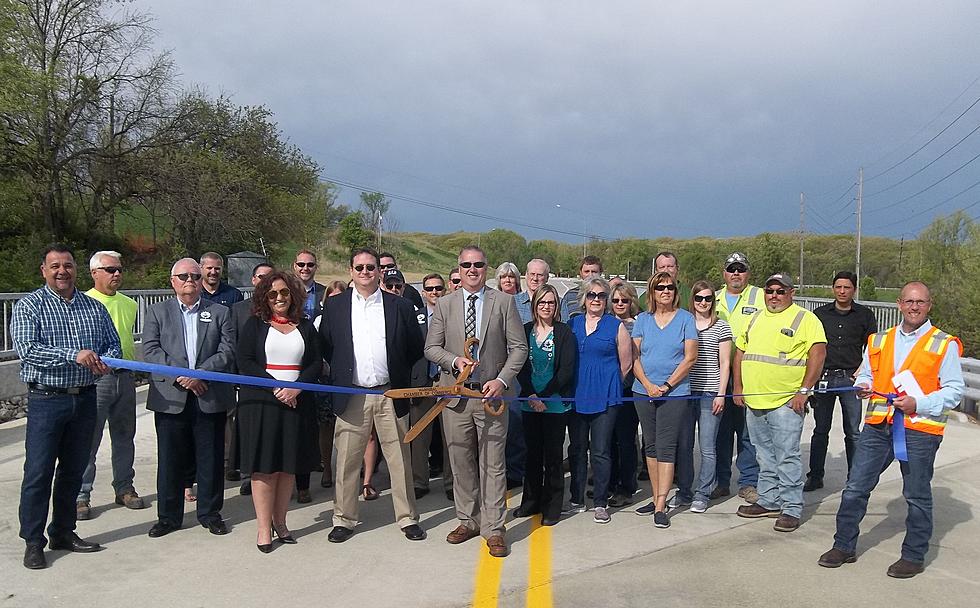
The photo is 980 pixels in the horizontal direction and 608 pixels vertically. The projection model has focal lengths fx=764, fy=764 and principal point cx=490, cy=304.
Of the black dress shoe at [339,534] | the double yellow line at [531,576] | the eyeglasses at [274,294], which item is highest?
the eyeglasses at [274,294]

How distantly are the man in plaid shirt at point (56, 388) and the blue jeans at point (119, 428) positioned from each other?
99cm

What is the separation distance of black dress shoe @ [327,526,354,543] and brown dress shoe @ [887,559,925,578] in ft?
12.3

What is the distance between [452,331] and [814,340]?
2.95m

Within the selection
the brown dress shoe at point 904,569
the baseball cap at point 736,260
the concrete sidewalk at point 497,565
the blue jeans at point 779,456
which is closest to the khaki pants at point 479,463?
the concrete sidewalk at point 497,565

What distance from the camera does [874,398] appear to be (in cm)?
521

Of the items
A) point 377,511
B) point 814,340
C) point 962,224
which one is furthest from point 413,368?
point 962,224

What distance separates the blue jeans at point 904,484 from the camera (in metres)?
5.10

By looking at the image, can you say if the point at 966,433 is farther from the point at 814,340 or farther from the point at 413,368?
the point at 413,368

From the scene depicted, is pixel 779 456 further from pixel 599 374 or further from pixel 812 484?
pixel 599 374

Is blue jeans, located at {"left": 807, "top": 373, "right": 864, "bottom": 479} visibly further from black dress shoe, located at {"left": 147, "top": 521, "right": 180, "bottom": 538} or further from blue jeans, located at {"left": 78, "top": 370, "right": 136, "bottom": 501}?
blue jeans, located at {"left": 78, "top": 370, "right": 136, "bottom": 501}

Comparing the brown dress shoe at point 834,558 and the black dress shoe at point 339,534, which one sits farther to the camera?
the black dress shoe at point 339,534

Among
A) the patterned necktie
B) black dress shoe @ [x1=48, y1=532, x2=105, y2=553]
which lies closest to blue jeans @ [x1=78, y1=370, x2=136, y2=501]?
black dress shoe @ [x1=48, y1=532, x2=105, y2=553]

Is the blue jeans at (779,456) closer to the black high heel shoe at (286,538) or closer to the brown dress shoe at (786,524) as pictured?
the brown dress shoe at (786,524)

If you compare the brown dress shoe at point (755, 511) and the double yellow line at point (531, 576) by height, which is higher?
the brown dress shoe at point (755, 511)
